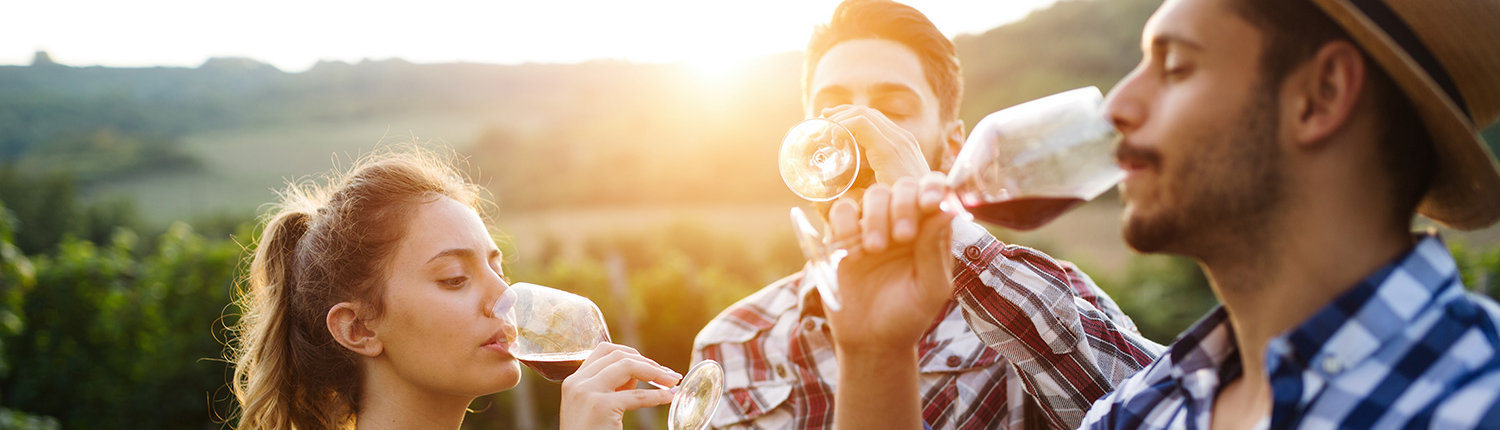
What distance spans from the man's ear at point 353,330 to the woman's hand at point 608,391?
71 cm

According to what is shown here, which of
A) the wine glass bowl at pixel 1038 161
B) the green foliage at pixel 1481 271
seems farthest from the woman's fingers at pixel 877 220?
the green foliage at pixel 1481 271

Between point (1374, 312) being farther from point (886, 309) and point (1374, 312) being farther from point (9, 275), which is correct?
point (9, 275)

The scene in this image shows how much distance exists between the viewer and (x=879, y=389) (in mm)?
1769

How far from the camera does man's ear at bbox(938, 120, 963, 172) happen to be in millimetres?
3008

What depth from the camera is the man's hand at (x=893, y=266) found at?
1.57 meters

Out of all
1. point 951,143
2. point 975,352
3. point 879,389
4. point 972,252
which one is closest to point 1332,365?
point 879,389

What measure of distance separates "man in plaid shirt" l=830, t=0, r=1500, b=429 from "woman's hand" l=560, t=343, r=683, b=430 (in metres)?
0.82

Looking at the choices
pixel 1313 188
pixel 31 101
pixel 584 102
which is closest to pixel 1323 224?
pixel 1313 188

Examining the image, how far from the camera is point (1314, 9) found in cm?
139

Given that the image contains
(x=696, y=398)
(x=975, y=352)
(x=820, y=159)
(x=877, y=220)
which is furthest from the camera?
(x=975, y=352)

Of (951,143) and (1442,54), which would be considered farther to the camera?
(951,143)

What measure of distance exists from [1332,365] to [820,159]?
1.41m

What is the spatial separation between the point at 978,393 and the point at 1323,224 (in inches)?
52.0

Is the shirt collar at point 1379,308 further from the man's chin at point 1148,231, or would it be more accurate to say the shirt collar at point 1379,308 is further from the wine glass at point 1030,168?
the wine glass at point 1030,168
